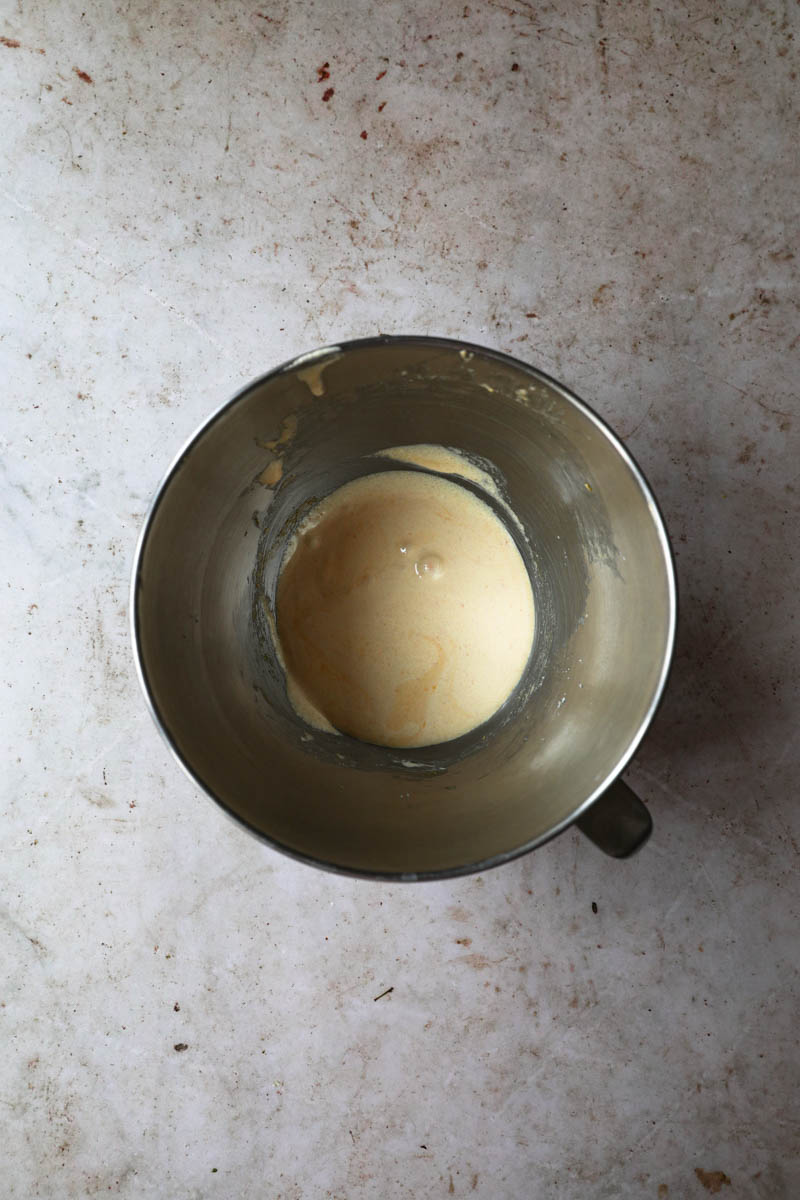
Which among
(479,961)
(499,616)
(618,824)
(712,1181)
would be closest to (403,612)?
(499,616)

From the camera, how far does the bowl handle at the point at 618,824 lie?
1096mm

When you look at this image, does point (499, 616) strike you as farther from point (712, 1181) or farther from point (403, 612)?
point (712, 1181)

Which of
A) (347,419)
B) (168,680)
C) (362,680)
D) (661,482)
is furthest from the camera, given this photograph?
(661,482)

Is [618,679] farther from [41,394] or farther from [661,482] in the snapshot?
[41,394]

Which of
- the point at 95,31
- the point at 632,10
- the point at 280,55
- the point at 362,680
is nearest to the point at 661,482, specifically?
the point at 362,680

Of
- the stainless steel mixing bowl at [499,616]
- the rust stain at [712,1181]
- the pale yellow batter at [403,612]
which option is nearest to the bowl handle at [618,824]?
the stainless steel mixing bowl at [499,616]

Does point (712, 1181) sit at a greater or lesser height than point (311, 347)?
lesser

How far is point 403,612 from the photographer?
135 centimetres

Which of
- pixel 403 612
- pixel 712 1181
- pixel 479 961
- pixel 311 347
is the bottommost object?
pixel 712 1181

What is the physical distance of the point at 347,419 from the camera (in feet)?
4.04

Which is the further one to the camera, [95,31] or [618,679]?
[95,31]

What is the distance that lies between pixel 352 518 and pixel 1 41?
1.05 meters

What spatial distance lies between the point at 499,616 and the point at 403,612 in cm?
15

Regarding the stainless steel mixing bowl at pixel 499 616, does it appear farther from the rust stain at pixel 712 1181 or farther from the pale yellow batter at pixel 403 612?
the rust stain at pixel 712 1181
